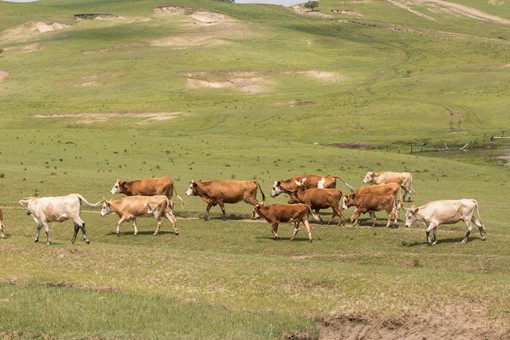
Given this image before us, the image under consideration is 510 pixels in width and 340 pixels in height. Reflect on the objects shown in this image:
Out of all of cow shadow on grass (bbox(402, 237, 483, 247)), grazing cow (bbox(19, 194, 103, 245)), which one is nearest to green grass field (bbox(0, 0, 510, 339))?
cow shadow on grass (bbox(402, 237, 483, 247))

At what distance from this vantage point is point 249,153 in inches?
2416

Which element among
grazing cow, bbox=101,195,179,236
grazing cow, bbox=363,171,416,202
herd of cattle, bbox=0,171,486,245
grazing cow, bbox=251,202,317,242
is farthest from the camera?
grazing cow, bbox=363,171,416,202

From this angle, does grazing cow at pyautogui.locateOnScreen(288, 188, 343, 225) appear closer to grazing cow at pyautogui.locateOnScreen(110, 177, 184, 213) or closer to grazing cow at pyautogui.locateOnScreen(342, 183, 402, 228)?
grazing cow at pyautogui.locateOnScreen(342, 183, 402, 228)

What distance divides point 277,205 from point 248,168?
26542 mm

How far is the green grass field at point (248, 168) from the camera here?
16.4 m

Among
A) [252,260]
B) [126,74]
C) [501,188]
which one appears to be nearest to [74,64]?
[126,74]

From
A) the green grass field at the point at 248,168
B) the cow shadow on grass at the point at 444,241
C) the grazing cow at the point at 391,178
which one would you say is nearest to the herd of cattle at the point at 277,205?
the cow shadow on grass at the point at 444,241

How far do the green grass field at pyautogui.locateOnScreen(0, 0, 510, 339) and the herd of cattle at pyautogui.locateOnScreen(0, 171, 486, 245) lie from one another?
0.96 meters

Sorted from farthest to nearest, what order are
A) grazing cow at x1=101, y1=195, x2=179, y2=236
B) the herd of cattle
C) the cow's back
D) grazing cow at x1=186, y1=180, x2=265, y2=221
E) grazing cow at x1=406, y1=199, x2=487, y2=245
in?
grazing cow at x1=186, y1=180, x2=265, y2=221 < the cow's back < grazing cow at x1=101, y1=195, x2=179, y2=236 < grazing cow at x1=406, y1=199, x2=487, y2=245 < the herd of cattle

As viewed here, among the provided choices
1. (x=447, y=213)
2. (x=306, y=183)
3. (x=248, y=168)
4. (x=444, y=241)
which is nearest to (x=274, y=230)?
(x=444, y=241)

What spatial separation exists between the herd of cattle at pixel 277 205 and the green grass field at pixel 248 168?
964 mm

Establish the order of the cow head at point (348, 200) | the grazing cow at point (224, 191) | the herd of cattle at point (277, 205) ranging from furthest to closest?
1. the grazing cow at point (224, 191)
2. the cow head at point (348, 200)
3. the herd of cattle at point (277, 205)

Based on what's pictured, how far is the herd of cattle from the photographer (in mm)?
23453

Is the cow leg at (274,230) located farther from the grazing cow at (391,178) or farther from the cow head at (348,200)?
the grazing cow at (391,178)
